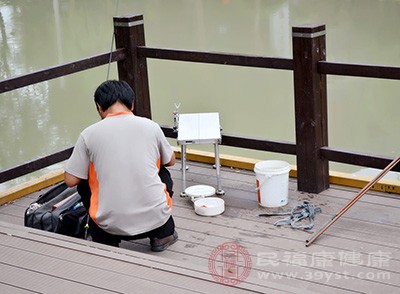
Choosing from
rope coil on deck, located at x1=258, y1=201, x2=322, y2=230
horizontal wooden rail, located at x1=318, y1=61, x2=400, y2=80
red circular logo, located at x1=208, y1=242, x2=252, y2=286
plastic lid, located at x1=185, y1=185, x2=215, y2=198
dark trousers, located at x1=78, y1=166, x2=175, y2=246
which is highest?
horizontal wooden rail, located at x1=318, y1=61, x2=400, y2=80

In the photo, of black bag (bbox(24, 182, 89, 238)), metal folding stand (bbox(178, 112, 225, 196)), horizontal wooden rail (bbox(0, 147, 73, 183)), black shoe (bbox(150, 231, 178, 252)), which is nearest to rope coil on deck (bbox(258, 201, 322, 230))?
metal folding stand (bbox(178, 112, 225, 196))

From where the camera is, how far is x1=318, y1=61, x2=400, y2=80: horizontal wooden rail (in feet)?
13.4

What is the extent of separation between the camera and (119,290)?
2.89 metres

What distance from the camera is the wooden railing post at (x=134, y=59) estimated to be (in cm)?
494

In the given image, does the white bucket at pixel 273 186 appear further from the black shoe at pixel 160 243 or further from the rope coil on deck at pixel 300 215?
the black shoe at pixel 160 243

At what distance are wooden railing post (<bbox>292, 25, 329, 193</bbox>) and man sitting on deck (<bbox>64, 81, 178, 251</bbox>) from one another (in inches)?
40.4

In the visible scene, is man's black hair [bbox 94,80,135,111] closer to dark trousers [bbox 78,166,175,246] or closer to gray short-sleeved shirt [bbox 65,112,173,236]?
gray short-sleeved shirt [bbox 65,112,173,236]

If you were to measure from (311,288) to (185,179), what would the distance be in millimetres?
1322

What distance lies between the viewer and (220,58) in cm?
468

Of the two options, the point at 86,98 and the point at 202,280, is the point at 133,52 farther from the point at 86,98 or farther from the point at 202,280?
the point at 86,98

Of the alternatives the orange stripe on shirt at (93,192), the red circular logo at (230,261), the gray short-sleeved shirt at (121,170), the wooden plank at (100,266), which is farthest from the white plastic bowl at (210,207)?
the wooden plank at (100,266)

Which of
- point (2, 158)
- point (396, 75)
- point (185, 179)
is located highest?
point (396, 75)

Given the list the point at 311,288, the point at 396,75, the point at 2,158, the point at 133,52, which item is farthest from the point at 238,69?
the point at 311,288

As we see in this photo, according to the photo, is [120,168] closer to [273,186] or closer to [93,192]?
[93,192]
